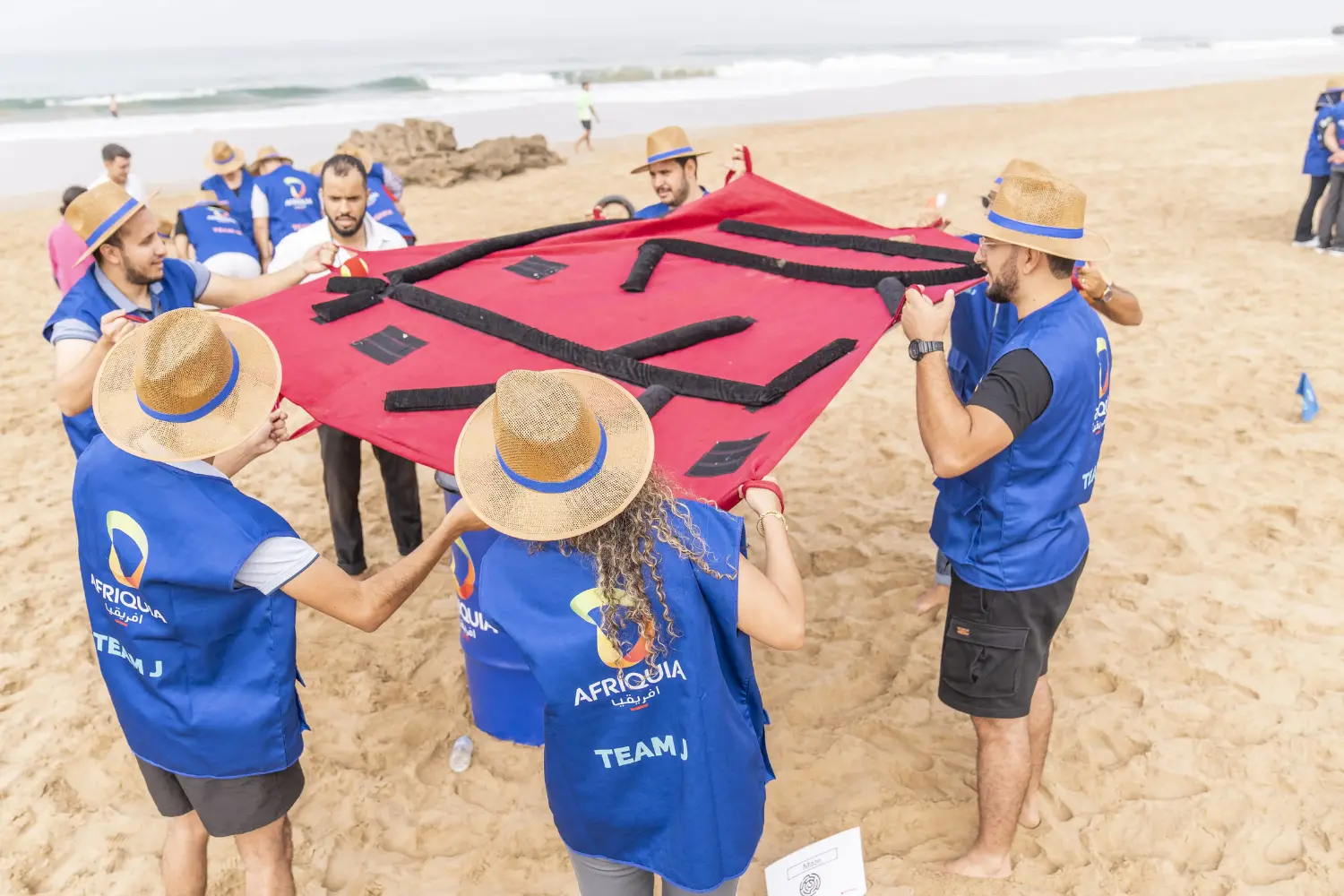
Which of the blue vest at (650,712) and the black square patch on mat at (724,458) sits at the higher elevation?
the black square patch on mat at (724,458)

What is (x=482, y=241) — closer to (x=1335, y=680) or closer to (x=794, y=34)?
(x=1335, y=680)

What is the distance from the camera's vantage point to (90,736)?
12.1 feet

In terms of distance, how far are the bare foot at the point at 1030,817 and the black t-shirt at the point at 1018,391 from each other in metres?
1.44

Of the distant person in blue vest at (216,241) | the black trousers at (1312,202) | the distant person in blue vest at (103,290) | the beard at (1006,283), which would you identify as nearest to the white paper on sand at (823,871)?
the beard at (1006,283)

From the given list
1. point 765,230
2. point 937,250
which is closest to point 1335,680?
point 937,250

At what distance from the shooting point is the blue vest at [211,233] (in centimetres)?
596

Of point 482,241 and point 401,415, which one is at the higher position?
point 482,241

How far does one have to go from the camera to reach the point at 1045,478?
263 cm

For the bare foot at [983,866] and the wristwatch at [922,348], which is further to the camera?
the bare foot at [983,866]

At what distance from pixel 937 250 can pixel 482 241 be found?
179 centimetres

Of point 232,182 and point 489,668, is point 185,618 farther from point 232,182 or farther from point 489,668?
point 232,182

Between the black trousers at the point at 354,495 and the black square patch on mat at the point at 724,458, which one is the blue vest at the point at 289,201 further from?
the black square patch on mat at the point at 724,458

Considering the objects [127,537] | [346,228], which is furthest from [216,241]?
[127,537]

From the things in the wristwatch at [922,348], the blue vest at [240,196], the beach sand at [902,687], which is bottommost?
the beach sand at [902,687]
